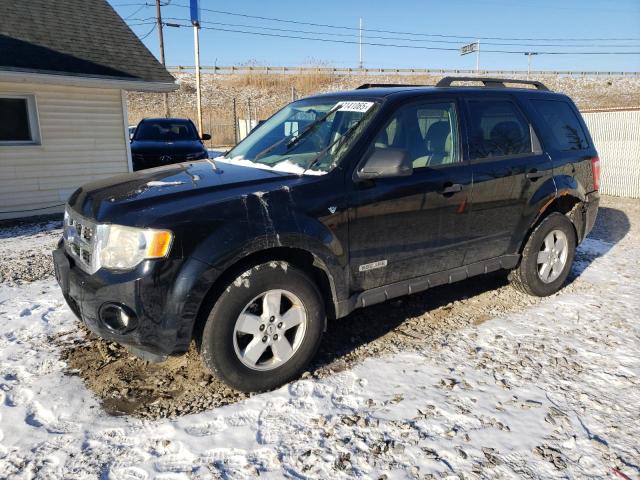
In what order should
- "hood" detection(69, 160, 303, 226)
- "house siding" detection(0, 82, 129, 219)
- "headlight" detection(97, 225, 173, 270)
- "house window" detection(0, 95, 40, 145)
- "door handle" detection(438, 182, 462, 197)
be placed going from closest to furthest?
"headlight" detection(97, 225, 173, 270) → "hood" detection(69, 160, 303, 226) → "door handle" detection(438, 182, 462, 197) → "house window" detection(0, 95, 40, 145) → "house siding" detection(0, 82, 129, 219)

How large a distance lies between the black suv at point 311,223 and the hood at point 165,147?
6.89 meters

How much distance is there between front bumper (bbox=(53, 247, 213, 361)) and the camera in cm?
270

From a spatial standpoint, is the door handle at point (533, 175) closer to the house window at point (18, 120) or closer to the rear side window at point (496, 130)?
the rear side window at point (496, 130)

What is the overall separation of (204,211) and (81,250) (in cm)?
91

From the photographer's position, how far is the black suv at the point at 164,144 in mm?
10914

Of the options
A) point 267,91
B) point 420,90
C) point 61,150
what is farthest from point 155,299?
point 267,91

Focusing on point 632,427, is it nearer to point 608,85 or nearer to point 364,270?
point 364,270

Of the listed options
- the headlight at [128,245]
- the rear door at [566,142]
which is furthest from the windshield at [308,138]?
the rear door at [566,142]

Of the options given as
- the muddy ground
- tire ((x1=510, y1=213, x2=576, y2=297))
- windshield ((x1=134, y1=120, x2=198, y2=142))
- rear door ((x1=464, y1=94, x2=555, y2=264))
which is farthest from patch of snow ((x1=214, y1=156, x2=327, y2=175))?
windshield ((x1=134, y1=120, x2=198, y2=142))

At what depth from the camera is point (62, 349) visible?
3.76 m

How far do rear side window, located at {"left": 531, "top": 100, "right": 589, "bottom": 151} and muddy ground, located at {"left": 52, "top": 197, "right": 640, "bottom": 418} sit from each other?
5.08 feet

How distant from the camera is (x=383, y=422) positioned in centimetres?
290

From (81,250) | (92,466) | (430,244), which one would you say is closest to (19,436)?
(92,466)

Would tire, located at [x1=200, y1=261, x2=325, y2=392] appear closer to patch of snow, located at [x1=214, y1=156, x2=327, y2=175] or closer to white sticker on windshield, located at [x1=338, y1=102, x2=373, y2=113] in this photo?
patch of snow, located at [x1=214, y1=156, x2=327, y2=175]
